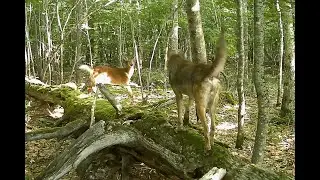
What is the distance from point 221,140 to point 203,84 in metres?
1.22

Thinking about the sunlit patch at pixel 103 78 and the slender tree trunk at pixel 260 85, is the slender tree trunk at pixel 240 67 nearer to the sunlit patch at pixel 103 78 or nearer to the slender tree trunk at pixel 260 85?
the slender tree trunk at pixel 260 85

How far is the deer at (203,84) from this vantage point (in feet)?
8.38

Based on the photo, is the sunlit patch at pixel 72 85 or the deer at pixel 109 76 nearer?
the deer at pixel 109 76

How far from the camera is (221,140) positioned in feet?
12.6

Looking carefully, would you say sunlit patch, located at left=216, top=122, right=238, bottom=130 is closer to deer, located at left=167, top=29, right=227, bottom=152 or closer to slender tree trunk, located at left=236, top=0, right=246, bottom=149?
slender tree trunk, located at left=236, top=0, right=246, bottom=149

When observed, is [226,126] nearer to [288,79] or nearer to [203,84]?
[288,79]

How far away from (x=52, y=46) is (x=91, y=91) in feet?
5.74

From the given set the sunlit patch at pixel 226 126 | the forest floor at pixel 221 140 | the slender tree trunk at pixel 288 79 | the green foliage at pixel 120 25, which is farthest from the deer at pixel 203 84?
the slender tree trunk at pixel 288 79

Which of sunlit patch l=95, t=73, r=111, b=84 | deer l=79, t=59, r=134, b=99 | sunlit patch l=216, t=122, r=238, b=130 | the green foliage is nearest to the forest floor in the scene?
sunlit patch l=216, t=122, r=238, b=130

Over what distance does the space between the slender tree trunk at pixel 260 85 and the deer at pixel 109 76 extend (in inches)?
76.7

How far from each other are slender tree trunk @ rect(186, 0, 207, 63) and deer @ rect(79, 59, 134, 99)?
120 cm

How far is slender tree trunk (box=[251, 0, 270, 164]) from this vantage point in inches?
117

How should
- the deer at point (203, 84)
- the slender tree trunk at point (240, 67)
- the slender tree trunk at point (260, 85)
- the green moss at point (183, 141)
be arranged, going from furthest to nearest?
the slender tree trunk at point (240, 67) → the slender tree trunk at point (260, 85) → the green moss at point (183, 141) → the deer at point (203, 84)
